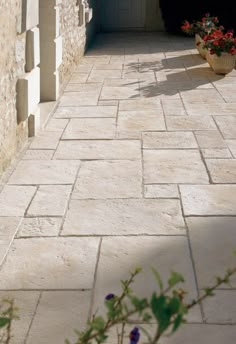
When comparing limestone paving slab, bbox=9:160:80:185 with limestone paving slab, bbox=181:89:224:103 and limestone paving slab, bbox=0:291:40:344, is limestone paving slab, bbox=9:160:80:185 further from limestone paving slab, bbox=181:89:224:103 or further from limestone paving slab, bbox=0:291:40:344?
limestone paving slab, bbox=181:89:224:103

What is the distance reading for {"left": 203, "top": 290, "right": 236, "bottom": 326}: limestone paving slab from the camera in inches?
78.7

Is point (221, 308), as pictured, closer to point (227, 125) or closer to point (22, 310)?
point (22, 310)

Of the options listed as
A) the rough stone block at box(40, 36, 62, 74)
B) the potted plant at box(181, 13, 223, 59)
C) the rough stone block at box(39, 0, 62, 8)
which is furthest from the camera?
the potted plant at box(181, 13, 223, 59)

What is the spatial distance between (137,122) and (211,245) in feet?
8.01

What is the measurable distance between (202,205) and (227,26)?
8.73 metres

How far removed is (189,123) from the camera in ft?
15.9

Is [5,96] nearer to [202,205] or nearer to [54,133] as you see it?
[54,133]

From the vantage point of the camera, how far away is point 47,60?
18.7 ft

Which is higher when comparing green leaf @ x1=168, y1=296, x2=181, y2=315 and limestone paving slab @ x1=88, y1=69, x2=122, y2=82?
green leaf @ x1=168, y1=296, x2=181, y2=315

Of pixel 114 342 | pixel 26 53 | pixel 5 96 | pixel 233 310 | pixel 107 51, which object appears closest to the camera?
pixel 114 342

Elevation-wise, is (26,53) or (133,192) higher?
(26,53)

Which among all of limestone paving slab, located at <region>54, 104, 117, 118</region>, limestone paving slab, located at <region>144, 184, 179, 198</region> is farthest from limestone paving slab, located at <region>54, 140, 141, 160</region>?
limestone paving slab, located at <region>54, 104, 117, 118</region>

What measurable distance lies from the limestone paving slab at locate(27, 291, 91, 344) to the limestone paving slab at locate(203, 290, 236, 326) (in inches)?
18.1

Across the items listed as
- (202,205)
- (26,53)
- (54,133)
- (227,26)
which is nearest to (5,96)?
(26,53)
